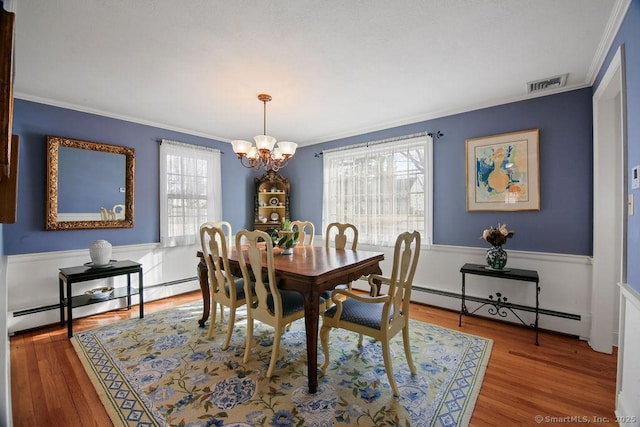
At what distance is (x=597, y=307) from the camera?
257 centimetres

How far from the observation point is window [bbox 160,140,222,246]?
4.00m

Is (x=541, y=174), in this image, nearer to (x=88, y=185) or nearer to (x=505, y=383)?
(x=505, y=383)

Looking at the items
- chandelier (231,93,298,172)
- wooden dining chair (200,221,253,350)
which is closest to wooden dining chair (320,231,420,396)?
wooden dining chair (200,221,253,350)

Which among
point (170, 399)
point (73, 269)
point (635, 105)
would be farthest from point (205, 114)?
point (635, 105)

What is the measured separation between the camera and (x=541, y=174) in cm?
292

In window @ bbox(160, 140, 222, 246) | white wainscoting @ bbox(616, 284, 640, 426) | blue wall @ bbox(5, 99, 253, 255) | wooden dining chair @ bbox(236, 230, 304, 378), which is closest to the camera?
white wainscoting @ bbox(616, 284, 640, 426)

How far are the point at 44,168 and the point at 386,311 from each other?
3.79 metres

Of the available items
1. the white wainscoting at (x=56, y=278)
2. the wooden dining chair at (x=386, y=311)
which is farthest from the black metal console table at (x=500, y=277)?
the white wainscoting at (x=56, y=278)

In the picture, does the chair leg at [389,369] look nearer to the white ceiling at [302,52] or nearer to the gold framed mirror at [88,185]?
the white ceiling at [302,52]

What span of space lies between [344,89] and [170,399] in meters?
2.89

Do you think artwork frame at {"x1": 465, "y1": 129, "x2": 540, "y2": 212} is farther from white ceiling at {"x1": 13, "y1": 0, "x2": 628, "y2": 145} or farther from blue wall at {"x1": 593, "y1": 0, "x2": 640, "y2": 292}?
blue wall at {"x1": 593, "y1": 0, "x2": 640, "y2": 292}

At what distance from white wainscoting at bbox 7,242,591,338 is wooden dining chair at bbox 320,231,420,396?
1620 mm

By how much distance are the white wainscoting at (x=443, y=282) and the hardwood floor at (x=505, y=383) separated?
221 millimetres

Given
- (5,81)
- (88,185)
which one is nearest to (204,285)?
(88,185)
